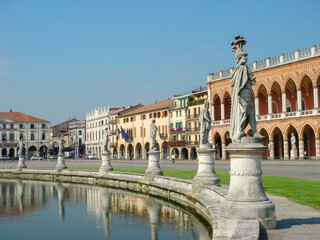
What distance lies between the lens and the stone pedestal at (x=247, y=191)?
7637mm

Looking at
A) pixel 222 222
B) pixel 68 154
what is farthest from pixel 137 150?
pixel 222 222

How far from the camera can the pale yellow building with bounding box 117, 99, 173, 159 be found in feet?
236

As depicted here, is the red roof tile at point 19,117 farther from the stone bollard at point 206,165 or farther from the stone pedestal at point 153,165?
the stone bollard at point 206,165

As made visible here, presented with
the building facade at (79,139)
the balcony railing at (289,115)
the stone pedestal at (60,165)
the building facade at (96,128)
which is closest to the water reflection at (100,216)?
the stone pedestal at (60,165)

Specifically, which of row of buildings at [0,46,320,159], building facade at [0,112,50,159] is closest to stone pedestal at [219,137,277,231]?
row of buildings at [0,46,320,159]

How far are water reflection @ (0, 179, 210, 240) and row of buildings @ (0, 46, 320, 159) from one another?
8.21m

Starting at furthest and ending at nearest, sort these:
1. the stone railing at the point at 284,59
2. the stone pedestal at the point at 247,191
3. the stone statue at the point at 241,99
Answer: the stone railing at the point at 284,59 → the stone statue at the point at 241,99 → the stone pedestal at the point at 247,191

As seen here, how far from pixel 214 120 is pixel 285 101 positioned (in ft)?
45.3

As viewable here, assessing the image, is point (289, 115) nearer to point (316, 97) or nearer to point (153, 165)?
point (316, 97)

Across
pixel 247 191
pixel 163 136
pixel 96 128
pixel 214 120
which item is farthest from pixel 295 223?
pixel 96 128

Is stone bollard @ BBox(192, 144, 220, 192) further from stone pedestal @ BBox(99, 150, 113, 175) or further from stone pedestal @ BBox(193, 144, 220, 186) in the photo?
stone pedestal @ BBox(99, 150, 113, 175)

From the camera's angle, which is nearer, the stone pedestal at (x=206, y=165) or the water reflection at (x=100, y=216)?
the water reflection at (x=100, y=216)

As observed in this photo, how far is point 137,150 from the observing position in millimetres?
79125

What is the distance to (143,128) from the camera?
7581 cm
